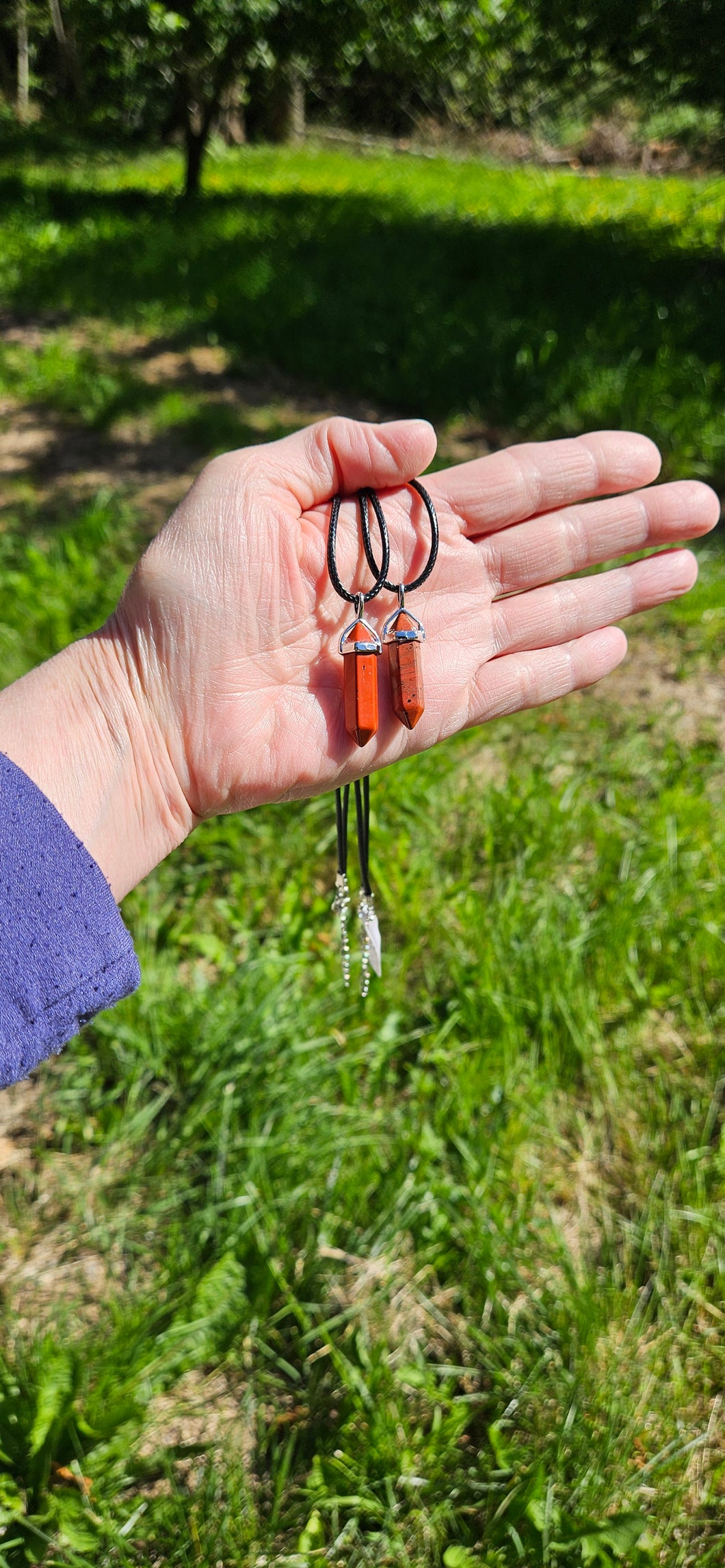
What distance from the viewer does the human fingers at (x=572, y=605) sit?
90.0 inches

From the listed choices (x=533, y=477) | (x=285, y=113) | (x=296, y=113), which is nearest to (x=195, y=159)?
(x=285, y=113)

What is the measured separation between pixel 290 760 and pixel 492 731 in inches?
57.7

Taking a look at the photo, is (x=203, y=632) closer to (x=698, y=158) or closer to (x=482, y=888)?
(x=482, y=888)

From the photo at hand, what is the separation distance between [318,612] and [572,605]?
63cm

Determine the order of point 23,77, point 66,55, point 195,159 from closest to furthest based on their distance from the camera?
point 195,159
point 66,55
point 23,77

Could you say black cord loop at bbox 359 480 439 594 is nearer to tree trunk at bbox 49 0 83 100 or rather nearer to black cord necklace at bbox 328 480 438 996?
black cord necklace at bbox 328 480 438 996

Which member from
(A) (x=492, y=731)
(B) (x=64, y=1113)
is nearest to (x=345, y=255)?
(A) (x=492, y=731)

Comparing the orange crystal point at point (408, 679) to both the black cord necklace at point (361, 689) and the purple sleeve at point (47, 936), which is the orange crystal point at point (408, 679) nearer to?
the black cord necklace at point (361, 689)

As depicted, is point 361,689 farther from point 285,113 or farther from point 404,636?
point 285,113

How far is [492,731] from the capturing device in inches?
131

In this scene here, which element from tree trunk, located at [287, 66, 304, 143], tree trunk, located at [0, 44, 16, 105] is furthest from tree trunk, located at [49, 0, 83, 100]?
tree trunk, located at [287, 66, 304, 143]

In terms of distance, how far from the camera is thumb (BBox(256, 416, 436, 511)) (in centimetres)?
197

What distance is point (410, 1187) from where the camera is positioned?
6.81 feet

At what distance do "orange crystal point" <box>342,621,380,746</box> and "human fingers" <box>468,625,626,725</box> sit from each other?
0.41 m
